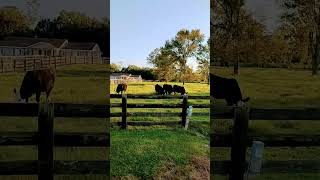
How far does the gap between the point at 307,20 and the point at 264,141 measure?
5.77 feet

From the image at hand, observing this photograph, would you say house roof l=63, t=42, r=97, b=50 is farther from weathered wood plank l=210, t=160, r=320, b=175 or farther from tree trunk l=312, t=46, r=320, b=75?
tree trunk l=312, t=46, r=320, b=75

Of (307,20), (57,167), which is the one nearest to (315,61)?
(307,20)

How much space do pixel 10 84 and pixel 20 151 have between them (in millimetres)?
748

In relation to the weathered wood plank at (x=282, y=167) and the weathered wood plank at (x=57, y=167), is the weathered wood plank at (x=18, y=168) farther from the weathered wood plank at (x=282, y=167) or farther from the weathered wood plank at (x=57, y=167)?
the weathered wood plank at (x=282, y=167)

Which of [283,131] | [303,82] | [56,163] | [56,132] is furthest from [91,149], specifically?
[303,82]

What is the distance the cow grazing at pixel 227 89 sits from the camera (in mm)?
5750

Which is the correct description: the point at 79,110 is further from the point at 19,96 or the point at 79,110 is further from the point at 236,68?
the point at 236,68

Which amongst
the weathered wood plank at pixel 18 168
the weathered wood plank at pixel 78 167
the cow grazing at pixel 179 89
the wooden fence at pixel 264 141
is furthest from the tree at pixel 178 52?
the weathered wood plank at pixel 18 168

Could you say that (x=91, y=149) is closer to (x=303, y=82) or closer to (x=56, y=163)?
(x=56, y=163)

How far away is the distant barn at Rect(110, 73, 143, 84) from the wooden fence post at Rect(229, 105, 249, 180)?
168 cm

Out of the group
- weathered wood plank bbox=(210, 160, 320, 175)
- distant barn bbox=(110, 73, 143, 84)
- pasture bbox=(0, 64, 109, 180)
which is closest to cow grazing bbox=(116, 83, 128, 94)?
distant barn bbox=(110, 73, 143, 84)

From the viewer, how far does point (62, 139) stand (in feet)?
15.6

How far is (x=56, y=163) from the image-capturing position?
467 centimetres

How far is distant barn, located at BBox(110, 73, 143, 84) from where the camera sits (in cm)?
582
